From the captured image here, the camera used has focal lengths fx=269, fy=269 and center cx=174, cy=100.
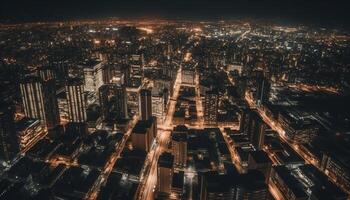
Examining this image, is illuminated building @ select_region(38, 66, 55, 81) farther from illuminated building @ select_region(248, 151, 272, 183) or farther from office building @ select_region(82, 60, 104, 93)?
illuminated building @ select_region(248, 151, 272, 183)

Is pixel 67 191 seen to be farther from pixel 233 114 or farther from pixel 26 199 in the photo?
pixel 233 114

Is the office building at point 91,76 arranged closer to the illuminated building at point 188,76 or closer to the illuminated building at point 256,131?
the illuminated building at point 188,76

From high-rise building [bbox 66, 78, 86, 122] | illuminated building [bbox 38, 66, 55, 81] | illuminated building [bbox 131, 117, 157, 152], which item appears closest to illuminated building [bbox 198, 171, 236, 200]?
illuminated building [bbox 131, 117, 157, 152]

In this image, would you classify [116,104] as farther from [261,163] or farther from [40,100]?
[261,163]

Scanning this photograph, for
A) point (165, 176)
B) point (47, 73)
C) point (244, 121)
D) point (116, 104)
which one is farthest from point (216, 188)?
point (47, 73)

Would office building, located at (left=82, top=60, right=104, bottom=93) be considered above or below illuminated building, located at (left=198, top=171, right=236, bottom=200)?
above

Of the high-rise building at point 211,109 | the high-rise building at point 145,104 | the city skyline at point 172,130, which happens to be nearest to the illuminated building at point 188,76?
the city skyline at point 172,130

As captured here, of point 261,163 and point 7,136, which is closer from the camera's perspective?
point 261,163
